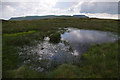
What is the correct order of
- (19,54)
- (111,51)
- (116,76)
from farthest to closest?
1. (19,54)
2. (111,51)
3. (116,76)

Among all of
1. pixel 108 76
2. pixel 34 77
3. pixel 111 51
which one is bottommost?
pixel 34 77

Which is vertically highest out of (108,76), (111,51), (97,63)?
(111,51)

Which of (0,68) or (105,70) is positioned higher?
(105,70)

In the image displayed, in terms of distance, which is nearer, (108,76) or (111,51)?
(108,76)

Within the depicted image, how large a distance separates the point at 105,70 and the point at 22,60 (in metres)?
11.2

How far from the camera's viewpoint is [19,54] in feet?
48.6

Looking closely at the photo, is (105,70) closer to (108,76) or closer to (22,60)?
(108,76)

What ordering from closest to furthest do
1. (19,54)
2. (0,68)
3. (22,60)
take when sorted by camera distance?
(0,68), (22,60), (19,54)

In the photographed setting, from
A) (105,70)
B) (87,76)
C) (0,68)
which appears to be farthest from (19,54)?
(105,70)

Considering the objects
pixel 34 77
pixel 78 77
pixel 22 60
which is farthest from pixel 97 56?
pixel 22 60

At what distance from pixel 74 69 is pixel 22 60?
26.6 feet

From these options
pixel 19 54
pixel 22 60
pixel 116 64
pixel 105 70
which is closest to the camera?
pixel 105 70

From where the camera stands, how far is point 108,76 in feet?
27.0

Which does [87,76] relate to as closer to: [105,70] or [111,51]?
[105,70]
